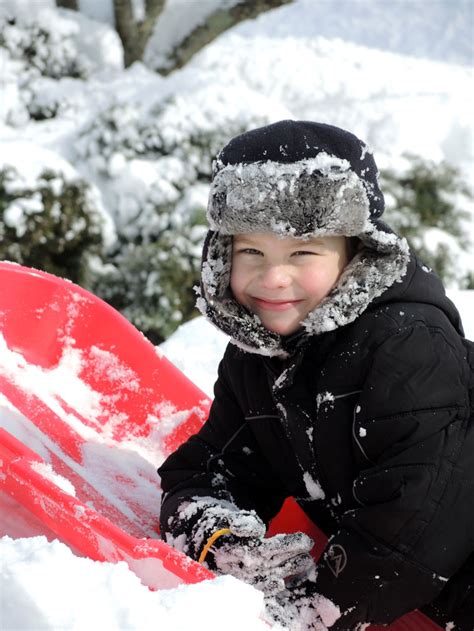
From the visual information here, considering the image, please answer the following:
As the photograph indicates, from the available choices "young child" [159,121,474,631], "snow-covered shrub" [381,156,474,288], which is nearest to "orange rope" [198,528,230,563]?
"young child" [159,121,474,631]

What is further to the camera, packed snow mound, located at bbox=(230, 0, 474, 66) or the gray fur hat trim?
packed snow mound, located at bbox=(230, 0, 474, 66)

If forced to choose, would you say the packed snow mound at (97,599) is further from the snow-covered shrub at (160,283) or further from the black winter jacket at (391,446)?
the snow-covered shrub at (160,283)

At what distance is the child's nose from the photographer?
1.40m

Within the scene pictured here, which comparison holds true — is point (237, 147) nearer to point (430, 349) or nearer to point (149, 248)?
point (430, 349)

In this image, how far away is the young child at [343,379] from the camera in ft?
4.42

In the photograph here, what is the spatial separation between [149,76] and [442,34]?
303 cm

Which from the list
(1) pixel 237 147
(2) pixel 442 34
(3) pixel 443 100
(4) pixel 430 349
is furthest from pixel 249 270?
(2) pixel 442 34

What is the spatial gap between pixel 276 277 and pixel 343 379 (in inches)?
7.9

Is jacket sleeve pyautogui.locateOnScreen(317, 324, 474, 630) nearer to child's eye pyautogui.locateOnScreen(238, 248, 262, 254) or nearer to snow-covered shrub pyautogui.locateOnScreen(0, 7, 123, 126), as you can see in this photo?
child's eye pyautogui.locateOnScreen(238, 248, 262, 254)

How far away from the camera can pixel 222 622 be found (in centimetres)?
107

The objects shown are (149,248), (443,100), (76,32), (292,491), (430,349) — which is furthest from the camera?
(76,32)

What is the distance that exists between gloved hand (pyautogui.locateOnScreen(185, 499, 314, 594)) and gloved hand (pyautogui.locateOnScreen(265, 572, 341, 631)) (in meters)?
0.02

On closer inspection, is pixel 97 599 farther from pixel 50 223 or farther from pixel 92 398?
pixel 50 223

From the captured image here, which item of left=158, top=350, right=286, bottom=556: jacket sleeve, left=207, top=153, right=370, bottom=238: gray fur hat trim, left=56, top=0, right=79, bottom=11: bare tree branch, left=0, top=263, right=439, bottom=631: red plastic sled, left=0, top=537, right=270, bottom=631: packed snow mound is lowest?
left=56, top=0, right=79, bottom=11: bare tree branch
